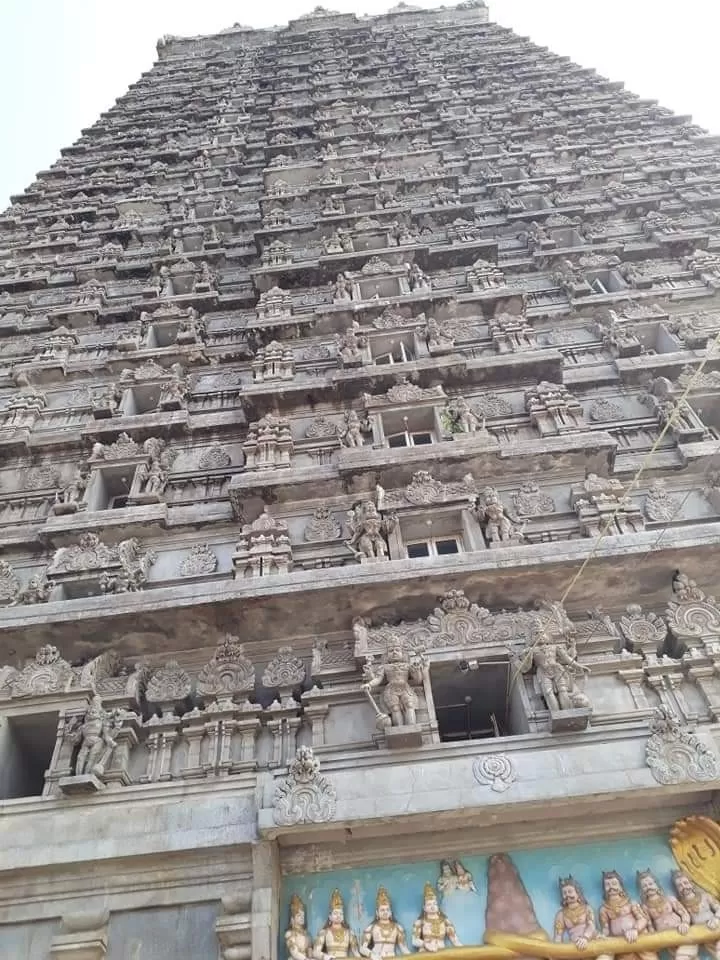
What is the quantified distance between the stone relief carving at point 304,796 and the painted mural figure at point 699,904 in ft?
12.9

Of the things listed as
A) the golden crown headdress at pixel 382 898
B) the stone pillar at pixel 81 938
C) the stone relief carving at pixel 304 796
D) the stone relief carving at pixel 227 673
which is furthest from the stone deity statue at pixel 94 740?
the golden crown headdress at pixel 382 898

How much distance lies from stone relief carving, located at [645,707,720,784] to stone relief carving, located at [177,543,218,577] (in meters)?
7.62

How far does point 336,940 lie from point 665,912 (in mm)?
3602

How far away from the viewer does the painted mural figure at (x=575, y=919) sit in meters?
8.28

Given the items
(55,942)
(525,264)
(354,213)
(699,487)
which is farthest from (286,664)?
(354,213)

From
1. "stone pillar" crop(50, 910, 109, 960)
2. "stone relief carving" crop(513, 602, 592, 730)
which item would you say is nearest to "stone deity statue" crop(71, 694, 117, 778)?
"stone pillar" crop(50, 910, 109, 960)

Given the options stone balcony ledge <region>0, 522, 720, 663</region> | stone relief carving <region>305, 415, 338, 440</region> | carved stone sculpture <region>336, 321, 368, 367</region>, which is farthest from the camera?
carved stone sculpture <region>336, 321, 368, 367</region>

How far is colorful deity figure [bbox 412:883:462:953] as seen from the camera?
8367mm

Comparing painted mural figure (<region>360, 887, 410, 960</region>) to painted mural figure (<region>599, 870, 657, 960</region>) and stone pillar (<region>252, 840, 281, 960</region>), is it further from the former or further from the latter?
painted mural figure (<region>599, 870, 657, 960</region>)

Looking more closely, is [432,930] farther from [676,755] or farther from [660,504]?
[660,504]

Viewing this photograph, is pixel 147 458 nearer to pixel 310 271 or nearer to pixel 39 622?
pixel 39 622

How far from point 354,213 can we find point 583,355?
34.7ft

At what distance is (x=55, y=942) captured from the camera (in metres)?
8.48

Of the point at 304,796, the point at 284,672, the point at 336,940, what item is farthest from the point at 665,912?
the point at 284,672
